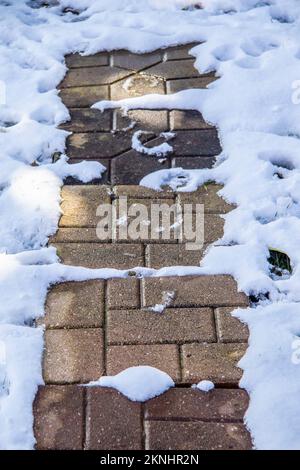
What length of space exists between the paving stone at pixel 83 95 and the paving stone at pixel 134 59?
0.87 ft

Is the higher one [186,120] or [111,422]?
[186,120]

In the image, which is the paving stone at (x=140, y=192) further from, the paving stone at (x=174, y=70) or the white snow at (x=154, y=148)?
the paving stone at (x=174, y=70)

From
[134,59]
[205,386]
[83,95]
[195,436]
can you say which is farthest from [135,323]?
[134,59]

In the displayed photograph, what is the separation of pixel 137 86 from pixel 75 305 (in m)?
1.58

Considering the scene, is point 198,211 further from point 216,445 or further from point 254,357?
point 216,445

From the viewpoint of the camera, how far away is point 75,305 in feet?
7.97

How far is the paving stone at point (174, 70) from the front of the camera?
145 inches

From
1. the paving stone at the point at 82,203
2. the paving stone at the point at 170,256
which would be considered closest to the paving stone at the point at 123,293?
the paving stone at the point at 170,256

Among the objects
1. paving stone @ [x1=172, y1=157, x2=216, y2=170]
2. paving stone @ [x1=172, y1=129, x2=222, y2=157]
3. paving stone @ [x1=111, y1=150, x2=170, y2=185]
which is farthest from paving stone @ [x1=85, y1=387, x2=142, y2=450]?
paving stone @ [x1=172, y1=129, x2=222, y2=157]

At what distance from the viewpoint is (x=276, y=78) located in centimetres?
357

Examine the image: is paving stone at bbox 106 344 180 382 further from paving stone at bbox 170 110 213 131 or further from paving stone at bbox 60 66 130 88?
paving stone at bbox 60 66 130 88

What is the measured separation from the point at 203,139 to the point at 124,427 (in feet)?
5.35

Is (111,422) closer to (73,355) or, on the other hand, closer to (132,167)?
(73,355)

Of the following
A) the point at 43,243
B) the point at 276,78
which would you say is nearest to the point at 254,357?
the point at 43,243
